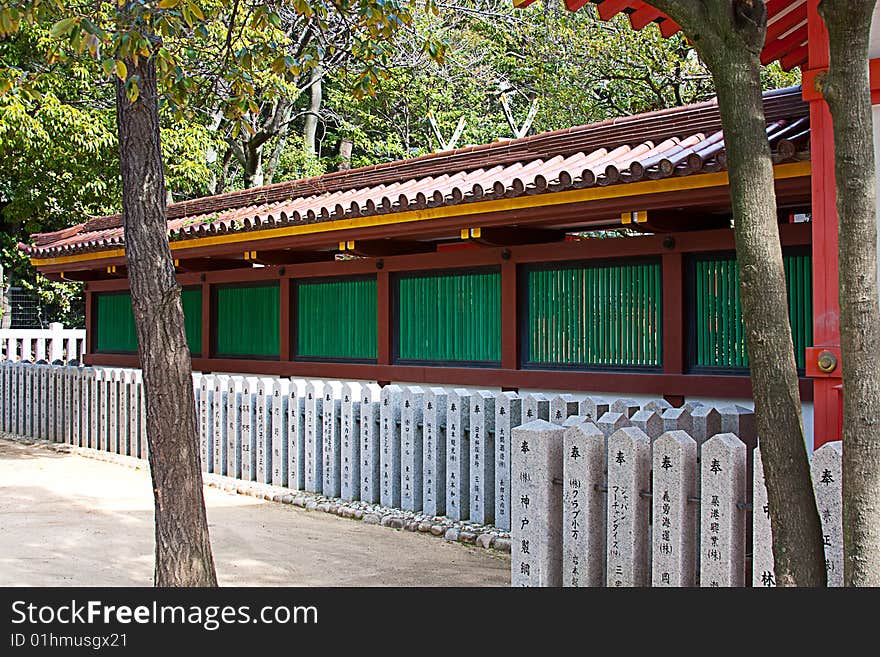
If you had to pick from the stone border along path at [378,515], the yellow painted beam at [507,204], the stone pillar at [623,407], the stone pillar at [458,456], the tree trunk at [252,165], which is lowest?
the stone border along path at [378,515]

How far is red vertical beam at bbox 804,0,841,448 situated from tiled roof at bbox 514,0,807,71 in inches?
26.3

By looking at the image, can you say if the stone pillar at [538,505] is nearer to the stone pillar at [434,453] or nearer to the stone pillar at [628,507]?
the stone pillar at [628,507]

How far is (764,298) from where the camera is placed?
10.4 ft

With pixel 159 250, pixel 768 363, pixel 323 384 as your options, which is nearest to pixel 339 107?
pixel 323 384

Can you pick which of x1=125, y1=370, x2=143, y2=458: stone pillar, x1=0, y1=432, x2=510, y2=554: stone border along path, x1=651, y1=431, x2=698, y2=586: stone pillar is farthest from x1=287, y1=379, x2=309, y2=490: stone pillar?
x1=651, y1=431, x2=698, y2=586: stone pillar

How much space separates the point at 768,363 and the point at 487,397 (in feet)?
16.0

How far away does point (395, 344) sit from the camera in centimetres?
1031

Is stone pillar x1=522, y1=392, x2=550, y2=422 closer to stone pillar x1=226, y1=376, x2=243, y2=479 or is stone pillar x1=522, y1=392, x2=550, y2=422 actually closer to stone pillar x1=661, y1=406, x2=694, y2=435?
stone pillar x1=661, y1=406, x2=694, y2=435

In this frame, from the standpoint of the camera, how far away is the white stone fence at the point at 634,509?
4605mm

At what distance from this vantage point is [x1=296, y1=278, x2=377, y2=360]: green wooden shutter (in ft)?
34.8

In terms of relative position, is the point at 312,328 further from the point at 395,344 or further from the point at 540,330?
the point at 540,330

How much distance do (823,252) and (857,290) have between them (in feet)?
6.40

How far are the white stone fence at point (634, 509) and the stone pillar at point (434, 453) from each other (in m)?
2.88

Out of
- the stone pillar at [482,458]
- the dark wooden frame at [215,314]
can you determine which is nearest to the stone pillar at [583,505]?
the stone pillar at [482,458]
